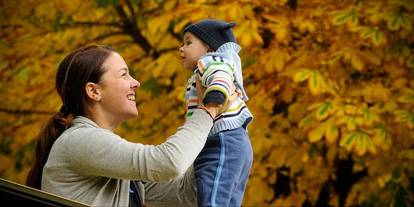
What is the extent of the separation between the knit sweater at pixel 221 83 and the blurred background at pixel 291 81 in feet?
9.62

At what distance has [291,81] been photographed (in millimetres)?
6129

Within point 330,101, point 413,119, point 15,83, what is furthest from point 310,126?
point 15,83

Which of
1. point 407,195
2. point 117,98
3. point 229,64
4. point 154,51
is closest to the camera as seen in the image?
point 117,98

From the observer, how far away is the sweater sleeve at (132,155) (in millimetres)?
2061

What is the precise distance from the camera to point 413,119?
563 cm

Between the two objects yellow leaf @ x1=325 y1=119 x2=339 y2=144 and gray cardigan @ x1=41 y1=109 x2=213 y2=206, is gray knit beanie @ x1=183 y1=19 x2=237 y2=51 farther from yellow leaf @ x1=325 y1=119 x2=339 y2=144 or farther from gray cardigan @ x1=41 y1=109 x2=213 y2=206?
yellow leaf @ x1=325 y1=119 x2=339 y2=144

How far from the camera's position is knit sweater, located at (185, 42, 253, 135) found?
7.62 ft

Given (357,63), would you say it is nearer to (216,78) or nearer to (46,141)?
(216,78)

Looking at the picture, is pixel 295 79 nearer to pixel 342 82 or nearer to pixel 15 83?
pixel 342 82

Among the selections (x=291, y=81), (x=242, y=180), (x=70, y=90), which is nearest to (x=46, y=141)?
(x=70, y=90)

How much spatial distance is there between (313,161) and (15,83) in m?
2.61

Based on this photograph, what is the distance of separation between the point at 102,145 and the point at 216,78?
0.41 metres

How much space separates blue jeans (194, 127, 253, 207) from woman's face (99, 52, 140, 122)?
0.27 meters

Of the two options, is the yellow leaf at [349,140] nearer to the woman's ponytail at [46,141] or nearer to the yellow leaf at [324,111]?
the yellow leaf at [324,111]
